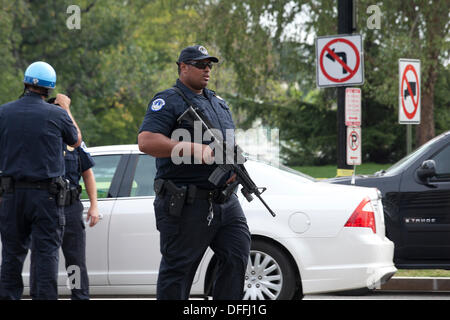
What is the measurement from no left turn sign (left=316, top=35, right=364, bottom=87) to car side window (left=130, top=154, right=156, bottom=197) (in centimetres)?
367

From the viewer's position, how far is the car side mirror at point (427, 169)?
26.5 feet

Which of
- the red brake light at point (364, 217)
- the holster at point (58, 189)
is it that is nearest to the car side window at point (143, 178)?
the holster at point (58, 189)

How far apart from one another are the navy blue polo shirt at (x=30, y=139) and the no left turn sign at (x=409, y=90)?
18.7 ft

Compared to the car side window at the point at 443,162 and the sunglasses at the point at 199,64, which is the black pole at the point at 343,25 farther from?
the sunglasses at the point at 199,64

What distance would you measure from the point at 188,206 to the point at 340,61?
5.90 metres

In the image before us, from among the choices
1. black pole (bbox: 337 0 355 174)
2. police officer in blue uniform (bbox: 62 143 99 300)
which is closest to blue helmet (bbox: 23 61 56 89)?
police officer in blue uniform (bbox: 62 143 99 300)

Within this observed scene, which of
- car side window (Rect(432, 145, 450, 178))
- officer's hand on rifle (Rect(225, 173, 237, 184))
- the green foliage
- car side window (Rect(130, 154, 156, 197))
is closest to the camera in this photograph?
officer's hand on rifle (Rect(225, 173, 237, 184))

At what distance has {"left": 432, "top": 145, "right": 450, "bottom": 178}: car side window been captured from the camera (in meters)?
8.28

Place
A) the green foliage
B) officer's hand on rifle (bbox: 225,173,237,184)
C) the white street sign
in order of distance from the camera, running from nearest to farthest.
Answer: officer's hand on rifle (bbox: 225,173,237,184) → the white street sign → the green foliage

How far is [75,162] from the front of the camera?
6.08 m

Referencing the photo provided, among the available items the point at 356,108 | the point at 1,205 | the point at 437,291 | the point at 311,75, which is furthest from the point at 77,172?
the point at 311,75

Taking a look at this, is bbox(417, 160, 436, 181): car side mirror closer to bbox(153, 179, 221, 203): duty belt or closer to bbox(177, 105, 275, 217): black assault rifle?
bbox(177, 105, 275, 217): black assault rifle

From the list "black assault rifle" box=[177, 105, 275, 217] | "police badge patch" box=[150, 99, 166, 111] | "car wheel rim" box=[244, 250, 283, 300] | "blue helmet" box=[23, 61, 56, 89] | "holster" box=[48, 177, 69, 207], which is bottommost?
"car wheel rim" box=[244, 250, 283, 300]
